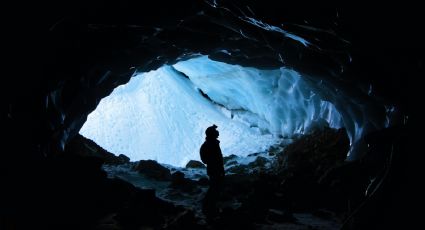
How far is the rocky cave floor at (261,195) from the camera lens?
596 cm

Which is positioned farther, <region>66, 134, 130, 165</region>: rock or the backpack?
<region>66, 134, 130, 165</region>: rock

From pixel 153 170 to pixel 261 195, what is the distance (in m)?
6.01

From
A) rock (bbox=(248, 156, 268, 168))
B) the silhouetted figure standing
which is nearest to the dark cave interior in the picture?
the silhouetted figure standing

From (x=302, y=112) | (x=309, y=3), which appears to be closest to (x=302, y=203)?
(x=309, y=3)

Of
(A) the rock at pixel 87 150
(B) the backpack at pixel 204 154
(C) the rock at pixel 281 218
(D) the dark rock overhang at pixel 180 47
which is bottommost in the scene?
(C) the rock at pixel 281 218

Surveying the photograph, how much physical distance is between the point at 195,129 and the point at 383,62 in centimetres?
2464

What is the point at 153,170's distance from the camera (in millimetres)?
13078

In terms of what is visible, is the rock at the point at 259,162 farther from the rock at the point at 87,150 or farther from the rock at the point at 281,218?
the rock at the point at 281,218

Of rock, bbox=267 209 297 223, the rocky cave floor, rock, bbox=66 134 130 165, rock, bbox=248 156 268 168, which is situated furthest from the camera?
rock, bbox=248 156 268 168

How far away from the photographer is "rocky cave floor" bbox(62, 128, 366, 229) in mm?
5957

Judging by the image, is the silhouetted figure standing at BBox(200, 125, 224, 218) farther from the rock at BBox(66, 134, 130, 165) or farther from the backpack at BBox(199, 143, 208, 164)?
the rock at BBox(66, 134, 130, 165)

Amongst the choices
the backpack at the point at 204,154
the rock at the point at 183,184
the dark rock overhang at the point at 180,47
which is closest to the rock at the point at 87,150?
the dark rock overhang at the point at 180,47

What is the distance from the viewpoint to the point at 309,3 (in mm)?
5371

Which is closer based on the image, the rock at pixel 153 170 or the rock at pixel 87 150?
the rock at pixel 153 170
